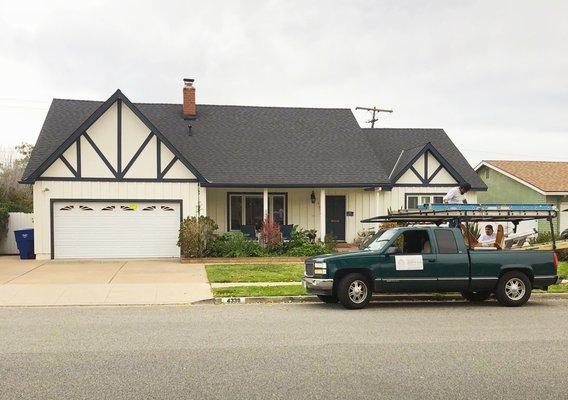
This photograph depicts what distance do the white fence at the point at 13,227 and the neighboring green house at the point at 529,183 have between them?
23.3 meters

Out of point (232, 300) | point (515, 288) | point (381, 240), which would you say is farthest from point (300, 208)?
point (515, 288)

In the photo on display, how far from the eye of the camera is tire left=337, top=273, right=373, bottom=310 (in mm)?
11875

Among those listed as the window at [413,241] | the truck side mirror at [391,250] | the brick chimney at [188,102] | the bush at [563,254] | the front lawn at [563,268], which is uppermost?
the brick chimney at [188,102]

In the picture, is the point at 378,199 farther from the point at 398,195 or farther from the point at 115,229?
the point at 115,229

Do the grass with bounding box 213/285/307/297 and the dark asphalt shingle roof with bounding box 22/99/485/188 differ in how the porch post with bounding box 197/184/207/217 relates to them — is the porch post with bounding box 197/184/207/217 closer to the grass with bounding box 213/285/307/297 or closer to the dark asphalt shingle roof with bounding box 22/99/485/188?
the dark asphalt shingle roof with bounding box 22/99/485/188

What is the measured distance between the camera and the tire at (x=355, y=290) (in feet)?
39.0

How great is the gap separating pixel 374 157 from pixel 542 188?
9.12 metres

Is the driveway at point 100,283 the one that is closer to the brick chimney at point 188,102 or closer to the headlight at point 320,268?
the headlight at point 320,268

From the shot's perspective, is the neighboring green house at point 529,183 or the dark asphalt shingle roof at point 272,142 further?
the neighboring green house at point 529,183

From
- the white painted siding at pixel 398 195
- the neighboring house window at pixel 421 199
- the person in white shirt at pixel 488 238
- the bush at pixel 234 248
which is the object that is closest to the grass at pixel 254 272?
the bush at pixel 234 248

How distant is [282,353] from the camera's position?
316 inches

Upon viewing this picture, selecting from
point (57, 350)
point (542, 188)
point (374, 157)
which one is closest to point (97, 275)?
point (57, 350)

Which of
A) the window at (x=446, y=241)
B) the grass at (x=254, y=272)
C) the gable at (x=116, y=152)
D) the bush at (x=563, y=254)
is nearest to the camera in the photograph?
the window at (x=446, y=241)

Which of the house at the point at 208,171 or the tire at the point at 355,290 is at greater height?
the house at the point at 208,171
